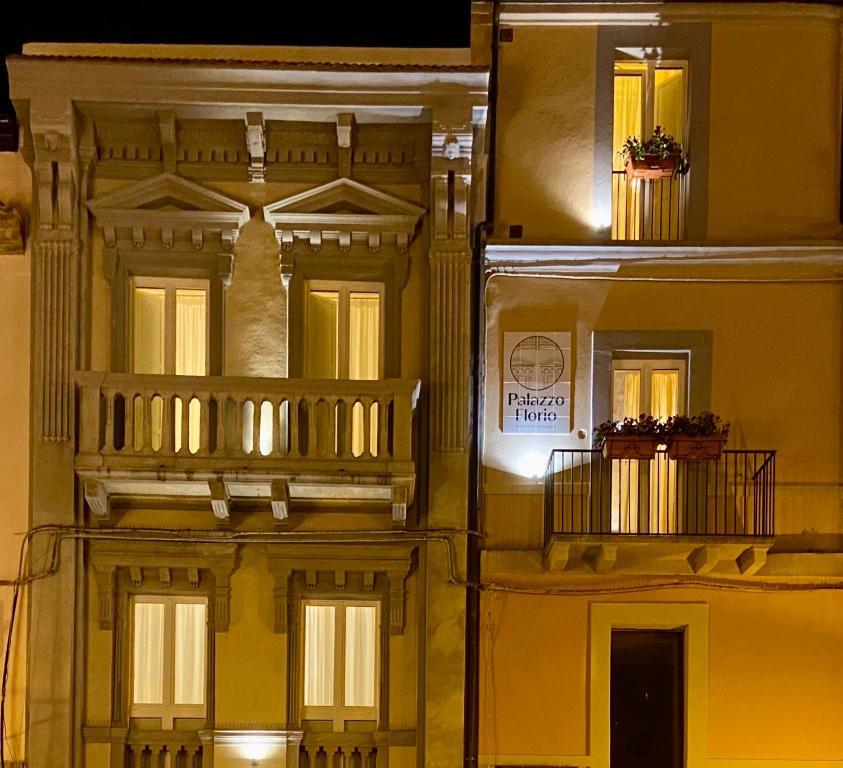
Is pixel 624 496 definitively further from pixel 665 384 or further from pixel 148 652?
pixel 148 652

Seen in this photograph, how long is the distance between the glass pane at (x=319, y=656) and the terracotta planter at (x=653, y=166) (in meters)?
6.68

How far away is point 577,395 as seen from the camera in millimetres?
12453

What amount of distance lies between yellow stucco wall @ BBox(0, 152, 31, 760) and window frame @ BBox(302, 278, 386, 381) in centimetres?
343

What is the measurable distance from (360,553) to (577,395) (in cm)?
332

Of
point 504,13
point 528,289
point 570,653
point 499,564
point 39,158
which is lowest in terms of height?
point 570,653

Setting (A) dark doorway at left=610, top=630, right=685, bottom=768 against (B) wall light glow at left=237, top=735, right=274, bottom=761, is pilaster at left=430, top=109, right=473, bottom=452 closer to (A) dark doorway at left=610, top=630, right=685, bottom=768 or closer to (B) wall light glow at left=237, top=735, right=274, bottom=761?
(A) dark doorway at left=610, top=630, right=685, bottom=768

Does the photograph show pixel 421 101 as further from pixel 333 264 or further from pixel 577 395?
pixel 577 395

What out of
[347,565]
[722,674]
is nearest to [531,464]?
[347,565]

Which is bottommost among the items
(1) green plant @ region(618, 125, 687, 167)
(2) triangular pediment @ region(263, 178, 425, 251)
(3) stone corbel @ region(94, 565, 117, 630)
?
(3) stone corbel @ region(94, 565, 117, 630)

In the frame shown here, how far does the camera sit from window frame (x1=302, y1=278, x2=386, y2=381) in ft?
41.6

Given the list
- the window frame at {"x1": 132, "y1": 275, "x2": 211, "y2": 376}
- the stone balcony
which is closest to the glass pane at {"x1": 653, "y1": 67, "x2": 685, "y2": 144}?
the stone balcony

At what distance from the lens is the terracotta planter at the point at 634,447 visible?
456 inches

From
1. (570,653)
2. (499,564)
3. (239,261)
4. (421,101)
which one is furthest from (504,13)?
(570,653)

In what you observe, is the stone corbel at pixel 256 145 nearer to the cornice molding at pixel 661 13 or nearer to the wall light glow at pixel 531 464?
the cornice molding at pixel 661 13
